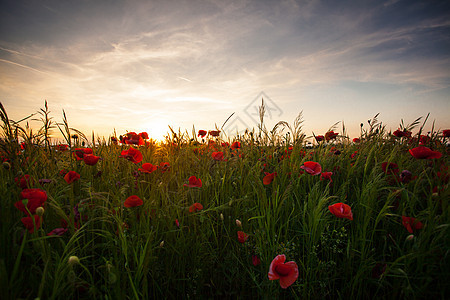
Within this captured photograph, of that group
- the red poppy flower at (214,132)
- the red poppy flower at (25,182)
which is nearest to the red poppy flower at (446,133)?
the red poppy flower at (214,132)

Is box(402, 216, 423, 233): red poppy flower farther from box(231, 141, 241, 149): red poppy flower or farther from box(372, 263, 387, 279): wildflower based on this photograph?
box(231, 141, 241, 149): red poppy flower

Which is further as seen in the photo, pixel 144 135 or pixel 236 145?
pixel 144 135

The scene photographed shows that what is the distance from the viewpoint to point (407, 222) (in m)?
1.29

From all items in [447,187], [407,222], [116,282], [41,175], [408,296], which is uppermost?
[41,175]

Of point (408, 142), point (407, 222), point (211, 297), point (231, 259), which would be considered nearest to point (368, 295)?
point (407, 222)

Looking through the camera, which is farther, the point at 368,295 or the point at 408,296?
the point at 368,295

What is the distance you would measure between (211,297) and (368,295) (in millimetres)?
936

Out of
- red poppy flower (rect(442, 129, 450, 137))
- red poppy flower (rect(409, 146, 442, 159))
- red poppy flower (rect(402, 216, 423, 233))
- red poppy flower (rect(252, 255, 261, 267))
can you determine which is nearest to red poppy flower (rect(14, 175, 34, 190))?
red poppy flower (rect(252, 255, 261, 267))

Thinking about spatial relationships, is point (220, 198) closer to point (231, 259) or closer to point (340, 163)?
point (231, 259)

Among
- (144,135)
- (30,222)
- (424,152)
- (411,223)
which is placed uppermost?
(144,135)

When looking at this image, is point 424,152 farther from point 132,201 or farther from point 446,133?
point 132,201

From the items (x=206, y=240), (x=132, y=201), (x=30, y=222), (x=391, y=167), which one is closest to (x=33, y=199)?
(x=30, y=222)

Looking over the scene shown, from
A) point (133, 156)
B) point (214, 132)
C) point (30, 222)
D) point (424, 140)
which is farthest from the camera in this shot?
point (214, 132)

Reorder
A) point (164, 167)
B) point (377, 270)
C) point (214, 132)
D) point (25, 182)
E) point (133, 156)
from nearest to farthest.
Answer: point (377, 270), point (25, 182), point (133, 156), point (164, 167), point (214, 132)
